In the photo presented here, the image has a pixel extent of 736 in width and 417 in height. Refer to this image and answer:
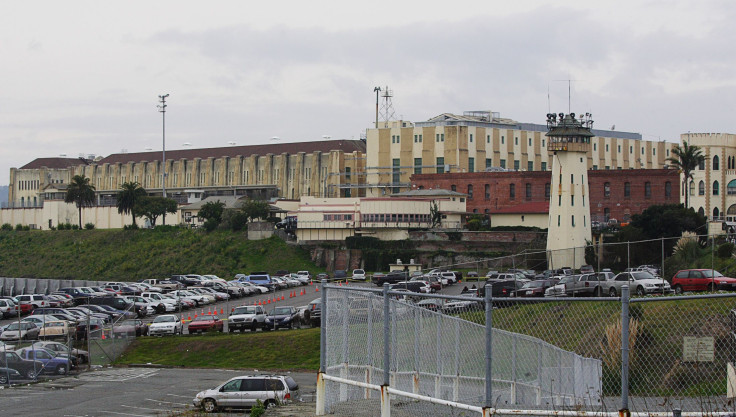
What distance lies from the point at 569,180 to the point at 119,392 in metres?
49.5

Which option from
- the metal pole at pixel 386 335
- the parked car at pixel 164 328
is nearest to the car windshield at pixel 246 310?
the parked car at pixel 164 328

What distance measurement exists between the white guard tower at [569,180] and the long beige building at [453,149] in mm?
34426

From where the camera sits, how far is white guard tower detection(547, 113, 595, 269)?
239 ft

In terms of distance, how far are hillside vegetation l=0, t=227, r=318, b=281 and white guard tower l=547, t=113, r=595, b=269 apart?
26473 millimetres

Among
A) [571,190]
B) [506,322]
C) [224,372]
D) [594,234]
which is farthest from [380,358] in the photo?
[594,234]

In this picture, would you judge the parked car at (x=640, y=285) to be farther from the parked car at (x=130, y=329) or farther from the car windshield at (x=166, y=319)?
the car windshield at (x=166, y=319)

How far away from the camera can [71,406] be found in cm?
2809

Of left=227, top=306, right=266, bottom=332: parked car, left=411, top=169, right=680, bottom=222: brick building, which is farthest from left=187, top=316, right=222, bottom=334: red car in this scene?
left=411, top=169, right=680, bottom=222: brick building

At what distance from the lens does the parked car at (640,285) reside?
37719 mm

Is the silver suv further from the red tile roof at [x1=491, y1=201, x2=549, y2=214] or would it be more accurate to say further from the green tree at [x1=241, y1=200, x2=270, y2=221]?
the green tree at [x1=241, y1=200, x2=270, y2=221]

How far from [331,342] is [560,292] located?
76.6 ft

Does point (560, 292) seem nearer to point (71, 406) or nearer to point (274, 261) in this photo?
point (71, 406)

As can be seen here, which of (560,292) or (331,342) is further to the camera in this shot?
(560,292)

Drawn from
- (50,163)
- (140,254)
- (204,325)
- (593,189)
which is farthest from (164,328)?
(50,163)
